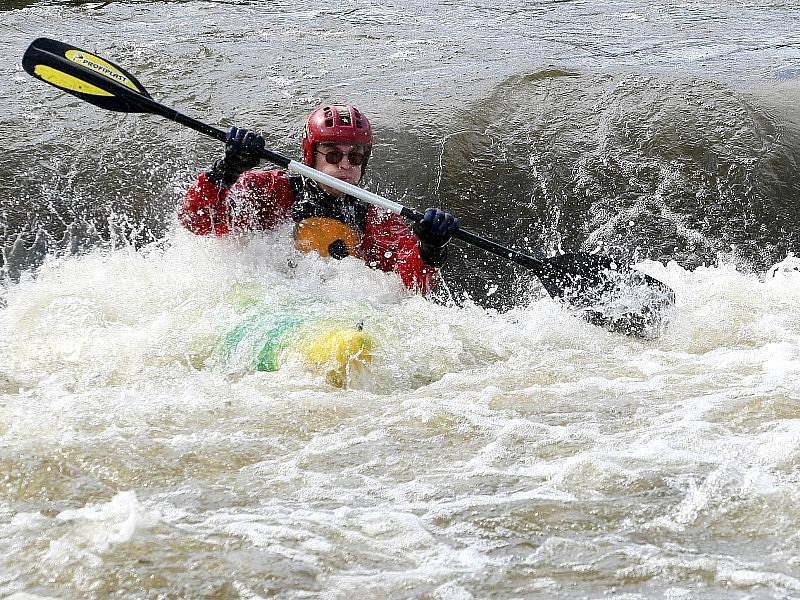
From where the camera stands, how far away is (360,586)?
2287mm

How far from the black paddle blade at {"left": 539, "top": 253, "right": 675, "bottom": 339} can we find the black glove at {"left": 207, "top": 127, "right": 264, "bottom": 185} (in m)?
1.65

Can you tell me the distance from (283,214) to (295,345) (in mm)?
1231

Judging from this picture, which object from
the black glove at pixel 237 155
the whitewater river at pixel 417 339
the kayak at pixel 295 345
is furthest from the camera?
the black glove at pixel 237 155

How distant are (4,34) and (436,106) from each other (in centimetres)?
472

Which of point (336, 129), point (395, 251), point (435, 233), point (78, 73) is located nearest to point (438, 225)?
point (435, 233)

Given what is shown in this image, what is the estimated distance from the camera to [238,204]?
4988 mm

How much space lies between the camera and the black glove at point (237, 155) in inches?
181

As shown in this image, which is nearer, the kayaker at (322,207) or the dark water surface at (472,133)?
the kayaker at (322,207)

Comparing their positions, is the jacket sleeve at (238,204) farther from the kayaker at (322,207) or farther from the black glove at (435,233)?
the black glove at (435,233)

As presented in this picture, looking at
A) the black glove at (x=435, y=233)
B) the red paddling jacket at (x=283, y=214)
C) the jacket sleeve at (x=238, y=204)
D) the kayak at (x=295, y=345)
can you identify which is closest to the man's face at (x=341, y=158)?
the red paddling jacket at (x=283, y=214)

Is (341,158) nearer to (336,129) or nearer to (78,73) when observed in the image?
(336,129)

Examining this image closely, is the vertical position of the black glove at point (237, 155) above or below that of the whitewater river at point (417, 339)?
above

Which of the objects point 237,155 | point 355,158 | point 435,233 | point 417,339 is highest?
point 237,155

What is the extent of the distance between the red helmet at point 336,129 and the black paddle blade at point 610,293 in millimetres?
1221
